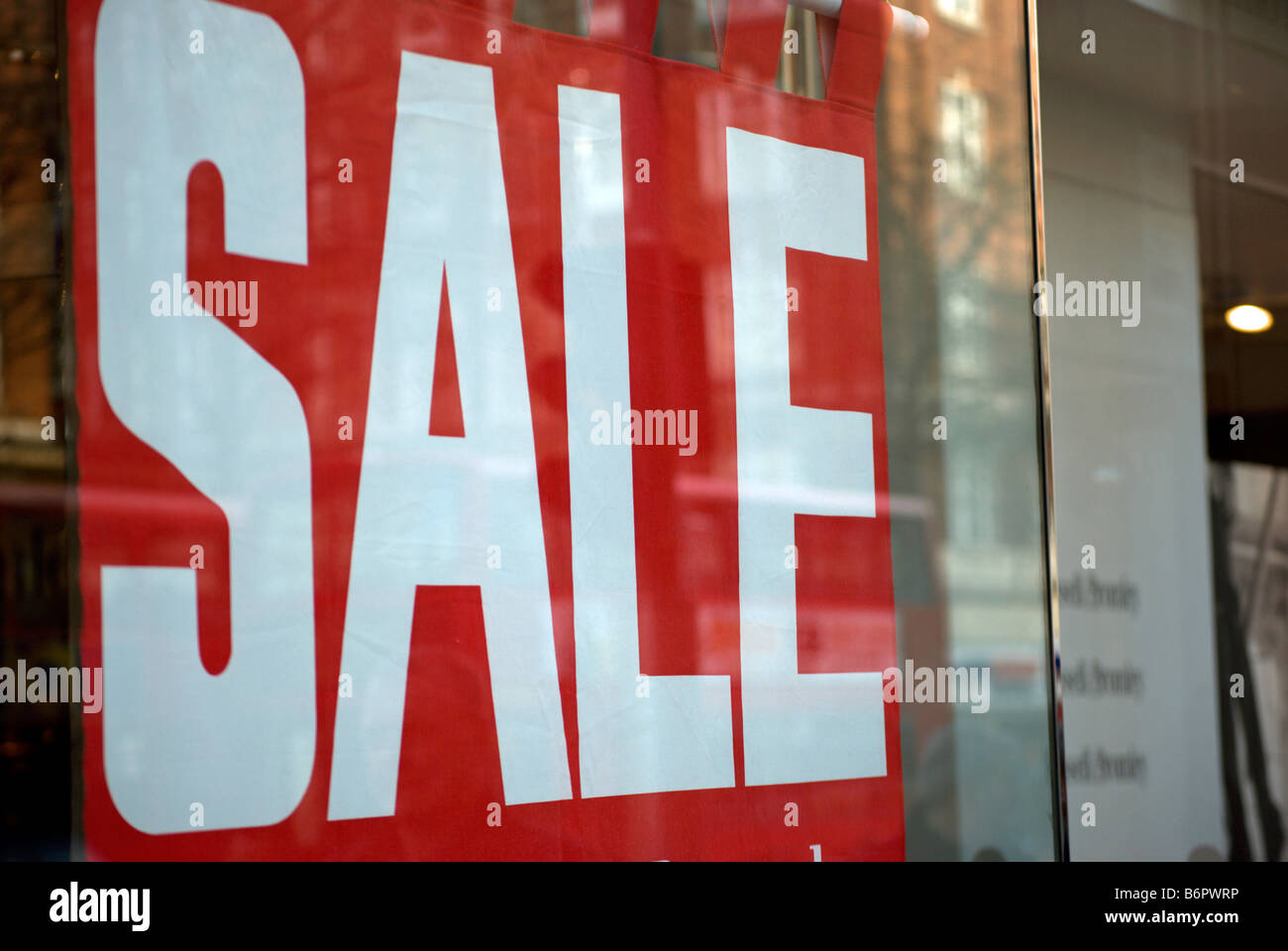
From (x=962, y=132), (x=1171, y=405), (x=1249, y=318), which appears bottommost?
(x=1171, y=405)

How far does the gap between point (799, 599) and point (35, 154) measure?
5.81ft

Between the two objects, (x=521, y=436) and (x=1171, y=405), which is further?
(x=1171, y=405)

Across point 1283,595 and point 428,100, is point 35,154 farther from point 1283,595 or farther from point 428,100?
point 1283,595

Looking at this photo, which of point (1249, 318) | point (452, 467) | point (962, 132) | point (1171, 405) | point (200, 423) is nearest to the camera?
point (200, 423)

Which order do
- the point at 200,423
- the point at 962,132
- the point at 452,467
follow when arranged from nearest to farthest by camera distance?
the point at 200,423 → the point at 452,467 → the point at 962,132

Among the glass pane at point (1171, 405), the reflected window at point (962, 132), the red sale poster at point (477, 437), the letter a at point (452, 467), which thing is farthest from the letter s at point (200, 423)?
the glass pane at point (1171, 405)

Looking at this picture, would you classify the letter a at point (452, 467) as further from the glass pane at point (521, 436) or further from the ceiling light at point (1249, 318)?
the ceiling light at point (1249, 318)

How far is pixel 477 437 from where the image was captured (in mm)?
2533

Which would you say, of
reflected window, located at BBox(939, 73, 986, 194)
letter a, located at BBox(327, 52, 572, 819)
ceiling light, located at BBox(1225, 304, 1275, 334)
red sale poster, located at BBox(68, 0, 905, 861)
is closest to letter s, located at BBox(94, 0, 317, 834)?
red sale poster, located at BBox(68, 0, 905, 861)

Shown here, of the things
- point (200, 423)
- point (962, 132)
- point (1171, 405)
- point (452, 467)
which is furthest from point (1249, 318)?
point (200, 423)

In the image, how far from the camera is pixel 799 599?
288cm

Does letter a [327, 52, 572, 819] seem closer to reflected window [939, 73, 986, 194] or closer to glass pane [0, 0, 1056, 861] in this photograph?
glass pane [0, 0, 1056, 861]

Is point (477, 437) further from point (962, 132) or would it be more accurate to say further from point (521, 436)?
point (962, 132)
